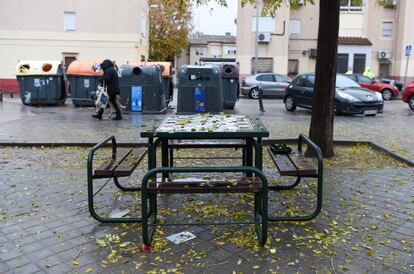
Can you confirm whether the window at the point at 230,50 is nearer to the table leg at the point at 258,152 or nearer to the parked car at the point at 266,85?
the parked car at the point at 266,85

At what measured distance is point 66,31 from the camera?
28578 millimetres

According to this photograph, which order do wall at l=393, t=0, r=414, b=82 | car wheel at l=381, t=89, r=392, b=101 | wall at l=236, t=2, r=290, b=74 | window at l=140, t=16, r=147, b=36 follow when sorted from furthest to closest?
wall at l=393, t=0, r=414, b=82 → wall at l=236, t=2, r=290, b=74 → window at l=140, t=16, r=147, b=36 → car wheel at l=381, t=89, r=392, b=101

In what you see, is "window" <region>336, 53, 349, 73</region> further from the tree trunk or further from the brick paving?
the brick paving

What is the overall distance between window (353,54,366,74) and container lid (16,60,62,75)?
78.9 ft

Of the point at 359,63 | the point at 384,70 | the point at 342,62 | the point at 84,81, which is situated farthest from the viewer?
the point at 384,70

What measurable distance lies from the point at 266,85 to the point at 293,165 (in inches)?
828

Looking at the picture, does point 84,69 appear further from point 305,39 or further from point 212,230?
point 305,39

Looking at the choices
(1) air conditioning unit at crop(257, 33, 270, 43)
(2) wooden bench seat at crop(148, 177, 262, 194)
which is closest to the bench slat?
(2) wooden bench seat at crop(148, 177, 262, 194)

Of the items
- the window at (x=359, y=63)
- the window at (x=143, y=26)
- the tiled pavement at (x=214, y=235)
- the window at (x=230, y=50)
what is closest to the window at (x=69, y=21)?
the window at (x=143, y=26)

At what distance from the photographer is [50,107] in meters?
17.5

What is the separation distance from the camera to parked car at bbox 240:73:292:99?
25.1 meters

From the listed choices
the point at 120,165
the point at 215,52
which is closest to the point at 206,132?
the point at 120,165

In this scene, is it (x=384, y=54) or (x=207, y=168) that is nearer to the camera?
(x=207, y=168)

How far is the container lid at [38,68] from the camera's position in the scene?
57.7 feet
